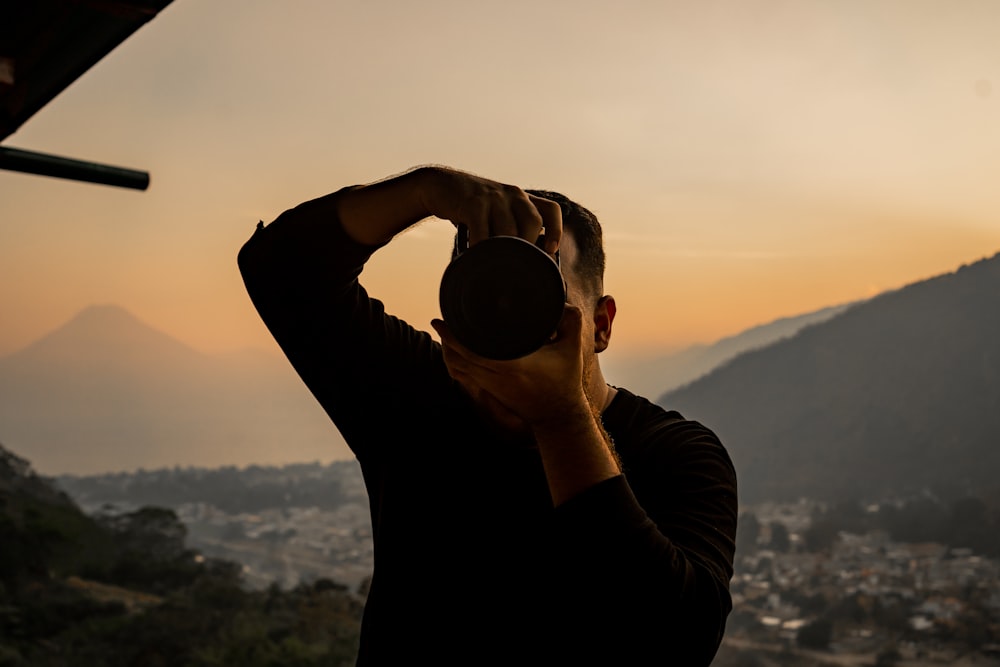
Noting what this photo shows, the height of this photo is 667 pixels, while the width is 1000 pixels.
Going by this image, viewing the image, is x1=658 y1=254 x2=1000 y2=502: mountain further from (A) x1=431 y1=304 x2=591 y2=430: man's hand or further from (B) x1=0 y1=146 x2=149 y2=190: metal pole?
(A) x1=431 y1=304 x2=591 y2=430: man's hand

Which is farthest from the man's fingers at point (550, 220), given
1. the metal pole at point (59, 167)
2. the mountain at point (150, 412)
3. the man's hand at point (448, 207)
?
the mountain at point (150, 412)

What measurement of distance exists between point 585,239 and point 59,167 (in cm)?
93

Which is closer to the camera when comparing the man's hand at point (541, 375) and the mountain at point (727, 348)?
the man's hand at point (541, 375)

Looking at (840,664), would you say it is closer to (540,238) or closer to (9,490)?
(9,490)

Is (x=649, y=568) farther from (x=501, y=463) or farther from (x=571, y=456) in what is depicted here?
Result: (x=501, y=463)

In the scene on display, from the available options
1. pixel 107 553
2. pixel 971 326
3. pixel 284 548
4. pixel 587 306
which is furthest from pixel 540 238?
pixel 971 326

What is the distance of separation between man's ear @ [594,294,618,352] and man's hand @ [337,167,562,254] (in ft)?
0.61

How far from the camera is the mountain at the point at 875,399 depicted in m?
29.4

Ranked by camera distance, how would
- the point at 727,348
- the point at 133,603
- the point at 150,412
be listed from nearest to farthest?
the point at 133,603
the point at 150,412
the point at 727,348

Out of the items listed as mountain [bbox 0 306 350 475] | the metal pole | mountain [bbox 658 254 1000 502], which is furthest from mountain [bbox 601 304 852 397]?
the metal pole

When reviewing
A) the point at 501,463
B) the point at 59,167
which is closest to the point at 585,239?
the point at 501,463

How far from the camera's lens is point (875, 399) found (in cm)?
3262

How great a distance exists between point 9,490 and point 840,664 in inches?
626

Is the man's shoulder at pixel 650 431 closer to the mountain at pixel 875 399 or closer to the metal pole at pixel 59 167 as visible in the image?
the metal pole at pixel 59 167
